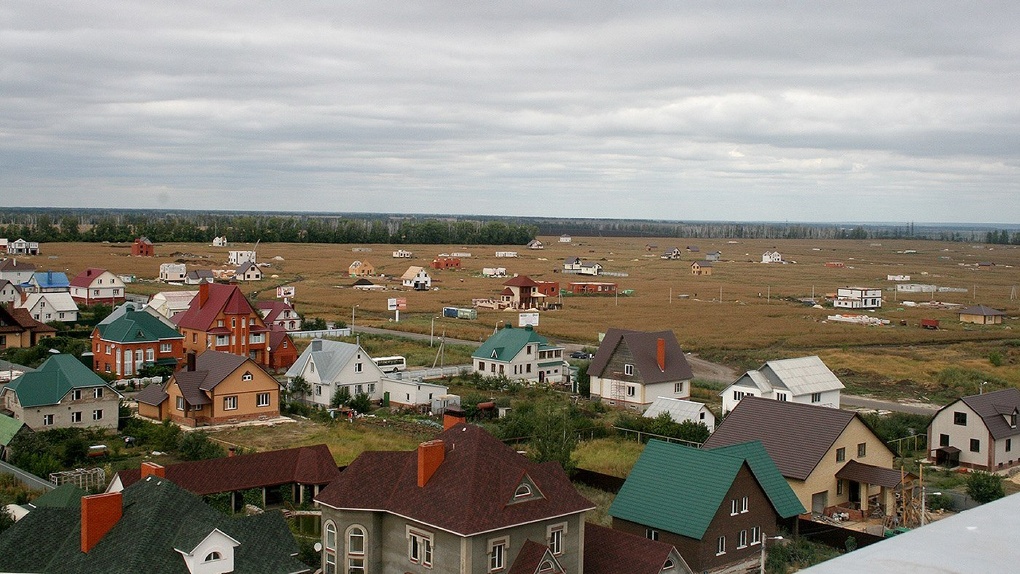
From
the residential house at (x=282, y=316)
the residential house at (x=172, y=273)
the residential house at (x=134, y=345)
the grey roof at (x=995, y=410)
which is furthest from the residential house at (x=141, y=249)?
the grey roof at (x=995, y=410)

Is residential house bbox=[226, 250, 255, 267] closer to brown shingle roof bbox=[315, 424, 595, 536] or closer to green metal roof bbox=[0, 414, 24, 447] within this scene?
green metal roof bbox=[0, 414, 24, 447]

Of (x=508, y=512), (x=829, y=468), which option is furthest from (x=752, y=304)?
(x=508, y=512)

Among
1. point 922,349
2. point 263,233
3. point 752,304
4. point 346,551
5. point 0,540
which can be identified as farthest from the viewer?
point 263,233

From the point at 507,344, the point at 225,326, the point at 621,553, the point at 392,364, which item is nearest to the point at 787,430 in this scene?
the point at 621,553

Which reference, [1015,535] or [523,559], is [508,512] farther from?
[1015,535]

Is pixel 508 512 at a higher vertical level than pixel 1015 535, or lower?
lower

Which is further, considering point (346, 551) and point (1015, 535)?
point (346, 551)

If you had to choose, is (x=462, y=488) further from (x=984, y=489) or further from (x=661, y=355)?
(x=661, y=355)

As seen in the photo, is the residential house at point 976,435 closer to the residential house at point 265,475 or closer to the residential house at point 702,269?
the residential house at point 265,475
